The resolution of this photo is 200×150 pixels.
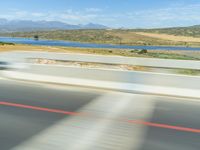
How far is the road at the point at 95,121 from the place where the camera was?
6164 millimetres

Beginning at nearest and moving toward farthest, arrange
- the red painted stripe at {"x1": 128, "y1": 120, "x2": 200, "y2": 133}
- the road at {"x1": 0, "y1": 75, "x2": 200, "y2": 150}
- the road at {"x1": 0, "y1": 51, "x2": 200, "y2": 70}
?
1. the road at {"x1": 0, "y1": 75, "x2": 200, "y2": 150}
2. the red painted stripe at {"x1": 128, "y1": 120, "x2": 200, "y2": 133}
3. the road at {"x1": 0, "y1": 51, "x2": 200, "y2": 70}

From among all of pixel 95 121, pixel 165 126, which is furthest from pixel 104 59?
pixel 165 126

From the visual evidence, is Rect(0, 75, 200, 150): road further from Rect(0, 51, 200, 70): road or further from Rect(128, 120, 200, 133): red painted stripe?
Rect(0, 51, 200, 70): road

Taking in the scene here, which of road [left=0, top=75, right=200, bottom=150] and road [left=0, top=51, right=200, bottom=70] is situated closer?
road [left=0, top=75, right=200, bottom=150]

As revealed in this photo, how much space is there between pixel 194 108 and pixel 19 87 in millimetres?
5943

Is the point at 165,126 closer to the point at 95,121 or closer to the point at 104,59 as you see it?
the point at 95,121

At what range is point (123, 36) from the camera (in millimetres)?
188250

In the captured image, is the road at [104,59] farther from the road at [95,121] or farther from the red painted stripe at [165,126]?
the red painted stripe at [165,126]

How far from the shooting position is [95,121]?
7.61 m

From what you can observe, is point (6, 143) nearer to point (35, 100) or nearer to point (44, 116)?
point (44, 116)

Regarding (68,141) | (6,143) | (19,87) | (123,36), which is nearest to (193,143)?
(68,141)

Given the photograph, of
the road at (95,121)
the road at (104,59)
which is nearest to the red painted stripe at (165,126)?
the road at (95,121)

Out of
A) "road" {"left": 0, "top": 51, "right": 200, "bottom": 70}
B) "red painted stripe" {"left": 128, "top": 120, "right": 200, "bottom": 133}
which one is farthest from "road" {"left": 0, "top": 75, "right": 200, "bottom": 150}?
"road" {"left": 0, "top": 51, "right": 200, "bottom": 70}

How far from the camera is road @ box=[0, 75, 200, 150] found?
6164mm
